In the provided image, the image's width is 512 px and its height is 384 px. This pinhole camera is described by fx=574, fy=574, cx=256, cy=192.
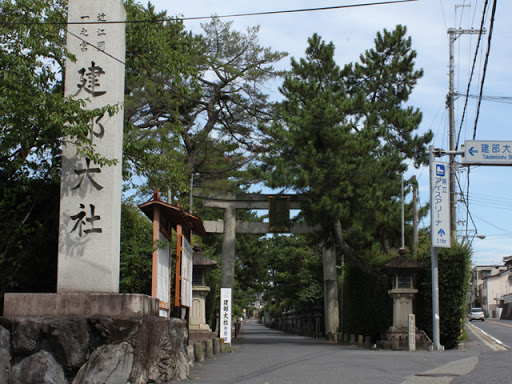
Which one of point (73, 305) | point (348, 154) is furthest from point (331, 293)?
point (73, 305)

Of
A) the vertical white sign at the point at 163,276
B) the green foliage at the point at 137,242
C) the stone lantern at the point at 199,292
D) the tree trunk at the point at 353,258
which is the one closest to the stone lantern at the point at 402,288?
the tree trunk at the point at 353,258

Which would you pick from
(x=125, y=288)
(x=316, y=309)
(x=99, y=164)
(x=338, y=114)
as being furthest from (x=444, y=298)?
(x=316, y=309)

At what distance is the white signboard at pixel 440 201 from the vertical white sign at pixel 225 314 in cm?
687

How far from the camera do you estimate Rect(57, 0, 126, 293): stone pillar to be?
830 centimetres

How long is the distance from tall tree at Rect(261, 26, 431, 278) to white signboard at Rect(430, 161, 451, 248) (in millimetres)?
2674

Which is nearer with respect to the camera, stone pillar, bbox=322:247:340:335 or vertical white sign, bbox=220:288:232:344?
vertical white sign, bbox=220:288:232:344

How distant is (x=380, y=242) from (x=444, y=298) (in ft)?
21.5

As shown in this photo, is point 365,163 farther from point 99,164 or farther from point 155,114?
point 99,164

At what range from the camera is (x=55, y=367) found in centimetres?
742

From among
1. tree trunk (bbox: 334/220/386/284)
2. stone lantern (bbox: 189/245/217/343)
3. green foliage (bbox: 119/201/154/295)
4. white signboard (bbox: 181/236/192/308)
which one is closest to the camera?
white signboard (bbox: 181/236/192/308)

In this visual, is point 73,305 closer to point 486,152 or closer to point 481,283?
point 486,152

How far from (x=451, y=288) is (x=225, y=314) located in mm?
7125

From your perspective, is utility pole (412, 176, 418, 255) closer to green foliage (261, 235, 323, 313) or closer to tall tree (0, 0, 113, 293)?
green foliage (261, 235, 323, 313)

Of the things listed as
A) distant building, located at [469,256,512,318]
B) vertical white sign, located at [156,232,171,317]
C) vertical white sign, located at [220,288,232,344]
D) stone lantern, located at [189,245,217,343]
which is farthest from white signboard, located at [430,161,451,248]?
distant building, located at [469,256,512,318]
